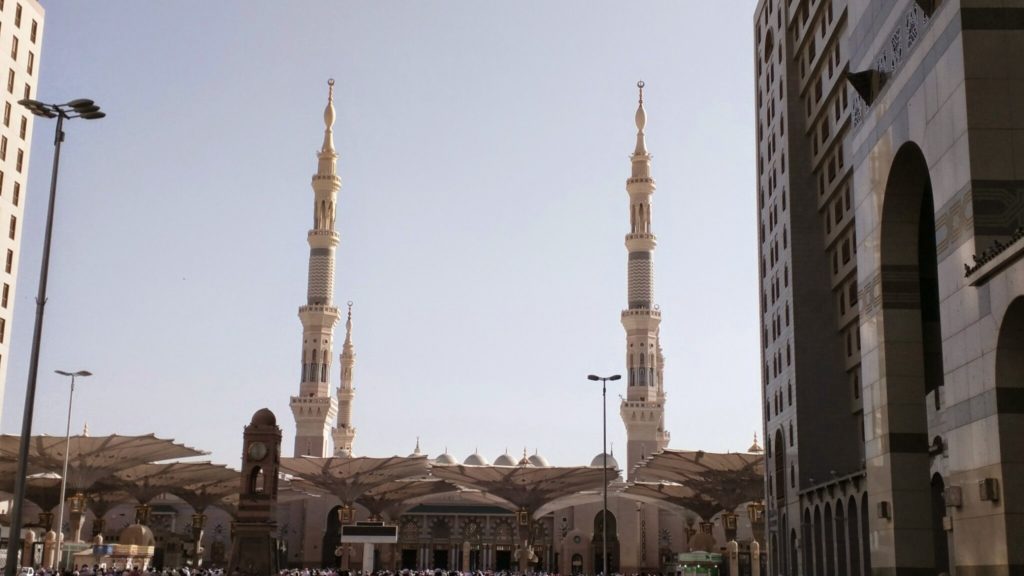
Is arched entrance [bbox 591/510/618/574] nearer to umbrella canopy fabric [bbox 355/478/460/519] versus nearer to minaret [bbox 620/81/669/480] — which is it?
minaret [bbox 620/81/669/480]

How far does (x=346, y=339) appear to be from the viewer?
130625 mm

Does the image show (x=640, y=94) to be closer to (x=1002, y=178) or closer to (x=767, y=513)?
(x=767, y=513)

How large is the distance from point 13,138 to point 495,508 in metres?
55.7

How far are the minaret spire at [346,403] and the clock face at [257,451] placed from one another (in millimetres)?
59968

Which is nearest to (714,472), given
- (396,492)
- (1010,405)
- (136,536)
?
(396,492)

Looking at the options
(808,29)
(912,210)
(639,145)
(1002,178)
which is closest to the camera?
(1002,178)

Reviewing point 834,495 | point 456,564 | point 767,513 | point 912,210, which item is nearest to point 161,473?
point 456,564

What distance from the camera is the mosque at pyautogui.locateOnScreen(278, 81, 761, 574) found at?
323 feet

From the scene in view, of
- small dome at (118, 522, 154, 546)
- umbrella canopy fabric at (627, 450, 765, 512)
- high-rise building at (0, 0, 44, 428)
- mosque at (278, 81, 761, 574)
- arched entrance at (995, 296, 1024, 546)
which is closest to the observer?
arched entrance at (995, 296, 1024, 546)

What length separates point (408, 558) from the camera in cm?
10431

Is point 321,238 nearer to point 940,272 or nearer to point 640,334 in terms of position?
point 640,334

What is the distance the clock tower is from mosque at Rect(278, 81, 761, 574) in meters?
43.5

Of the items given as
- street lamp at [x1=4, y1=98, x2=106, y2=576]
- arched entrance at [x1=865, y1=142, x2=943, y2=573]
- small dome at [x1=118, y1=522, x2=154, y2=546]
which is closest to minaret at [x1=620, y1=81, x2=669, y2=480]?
small dome at [x1=118, y1=522, x2=154, y2=546]

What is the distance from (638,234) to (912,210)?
76.2 meters
